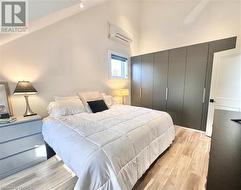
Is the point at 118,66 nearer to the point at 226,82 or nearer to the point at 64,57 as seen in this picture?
the point at 64,57

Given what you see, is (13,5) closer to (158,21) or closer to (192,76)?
(192,76)

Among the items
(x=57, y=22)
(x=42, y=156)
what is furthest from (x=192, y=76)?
(x=42, y=156)

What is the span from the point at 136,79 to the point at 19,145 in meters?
3.58

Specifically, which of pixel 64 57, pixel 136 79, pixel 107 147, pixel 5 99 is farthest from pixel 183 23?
pixel 5 99

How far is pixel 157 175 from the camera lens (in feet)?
5.69

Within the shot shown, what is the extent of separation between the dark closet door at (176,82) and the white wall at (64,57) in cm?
171

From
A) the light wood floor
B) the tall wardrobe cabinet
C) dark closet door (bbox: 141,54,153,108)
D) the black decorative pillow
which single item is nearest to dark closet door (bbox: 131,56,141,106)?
the tall wardrobe cabinet

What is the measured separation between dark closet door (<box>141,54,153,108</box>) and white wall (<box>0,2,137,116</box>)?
984mm

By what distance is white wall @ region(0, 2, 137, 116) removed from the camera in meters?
2.27

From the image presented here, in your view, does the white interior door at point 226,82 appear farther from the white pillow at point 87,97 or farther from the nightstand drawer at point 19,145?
the nightstand drawer at point 19,145

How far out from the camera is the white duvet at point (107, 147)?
115 cm

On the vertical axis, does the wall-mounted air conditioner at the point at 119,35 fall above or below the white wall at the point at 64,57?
above

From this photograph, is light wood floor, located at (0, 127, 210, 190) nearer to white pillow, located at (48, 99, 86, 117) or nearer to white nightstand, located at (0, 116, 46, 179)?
white nightstand, located at (0, 116, 46, 179)

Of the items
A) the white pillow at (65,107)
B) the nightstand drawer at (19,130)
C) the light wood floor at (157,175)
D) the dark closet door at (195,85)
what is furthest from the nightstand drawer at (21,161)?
the dark closet door at (195,85)
